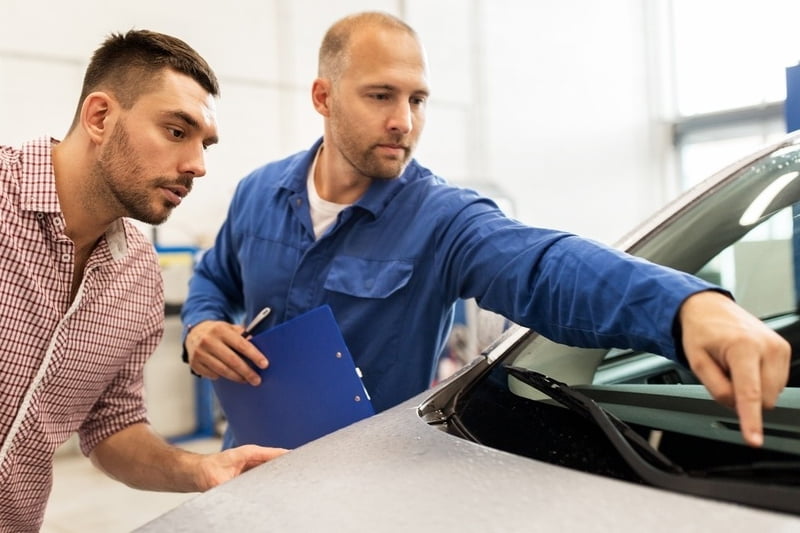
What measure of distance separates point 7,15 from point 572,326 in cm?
423

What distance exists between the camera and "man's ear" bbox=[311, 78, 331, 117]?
1703mm

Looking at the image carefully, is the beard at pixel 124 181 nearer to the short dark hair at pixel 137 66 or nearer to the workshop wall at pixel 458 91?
the short dark hair at pixel 137 66

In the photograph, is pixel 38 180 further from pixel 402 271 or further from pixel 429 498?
pixel 429 498

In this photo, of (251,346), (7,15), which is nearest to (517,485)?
(251,346)

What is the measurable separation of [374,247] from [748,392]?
0.90m

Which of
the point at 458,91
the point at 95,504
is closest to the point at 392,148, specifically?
the point at 95,504

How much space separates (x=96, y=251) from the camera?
143 cm

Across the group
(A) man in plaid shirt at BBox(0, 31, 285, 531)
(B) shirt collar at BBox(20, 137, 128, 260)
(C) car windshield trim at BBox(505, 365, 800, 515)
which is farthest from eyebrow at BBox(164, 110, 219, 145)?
(C) car windshield trim at BBox(505, 365, 800, 515)

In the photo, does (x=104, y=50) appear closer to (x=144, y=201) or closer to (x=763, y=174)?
(x=144, y=201)

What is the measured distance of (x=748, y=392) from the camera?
76 cm

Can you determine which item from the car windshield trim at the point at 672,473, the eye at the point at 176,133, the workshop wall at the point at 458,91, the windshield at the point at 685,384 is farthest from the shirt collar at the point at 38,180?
the workshop wall at the point at 458,91

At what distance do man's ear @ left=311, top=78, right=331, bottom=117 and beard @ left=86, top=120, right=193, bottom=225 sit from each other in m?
0.47

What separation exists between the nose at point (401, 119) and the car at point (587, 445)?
0.48m

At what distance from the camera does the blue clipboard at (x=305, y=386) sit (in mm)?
1326
